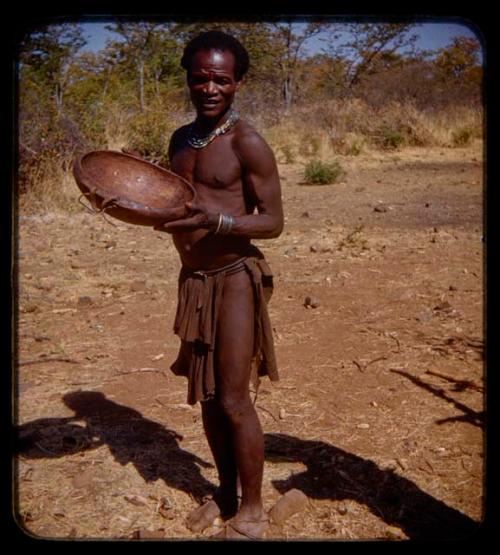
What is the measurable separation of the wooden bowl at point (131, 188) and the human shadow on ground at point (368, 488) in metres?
1.53

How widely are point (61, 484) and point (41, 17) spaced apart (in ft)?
7.03

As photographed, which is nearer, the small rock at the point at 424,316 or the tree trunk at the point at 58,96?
the small rock at the point at 424,316

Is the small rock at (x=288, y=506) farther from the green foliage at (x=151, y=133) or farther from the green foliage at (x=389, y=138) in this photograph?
the green foliage at (x=389, y=138)

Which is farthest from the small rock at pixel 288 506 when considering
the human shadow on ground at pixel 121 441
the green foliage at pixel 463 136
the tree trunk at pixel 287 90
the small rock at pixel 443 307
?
the tree trunk at pixel 287 90

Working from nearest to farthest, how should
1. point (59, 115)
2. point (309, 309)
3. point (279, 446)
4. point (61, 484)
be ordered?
point (61, 484), point (279, 446), point (309, 309), point (59, 115)

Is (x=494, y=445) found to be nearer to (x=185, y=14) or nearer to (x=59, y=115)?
(x=185, y=14)

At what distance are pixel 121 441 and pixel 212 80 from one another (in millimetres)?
2088

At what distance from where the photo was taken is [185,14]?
247 centimetres

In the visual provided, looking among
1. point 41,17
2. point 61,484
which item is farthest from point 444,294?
point 41,17

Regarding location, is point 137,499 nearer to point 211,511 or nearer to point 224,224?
point 211,511

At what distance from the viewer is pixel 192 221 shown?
2.26 metres

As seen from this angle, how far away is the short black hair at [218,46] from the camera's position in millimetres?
2332

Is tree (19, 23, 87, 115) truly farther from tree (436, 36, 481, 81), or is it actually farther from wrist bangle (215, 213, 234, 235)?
tree (436, 36, 481, 81)

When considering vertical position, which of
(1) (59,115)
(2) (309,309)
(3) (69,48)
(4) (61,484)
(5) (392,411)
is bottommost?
(4) (61,484)
